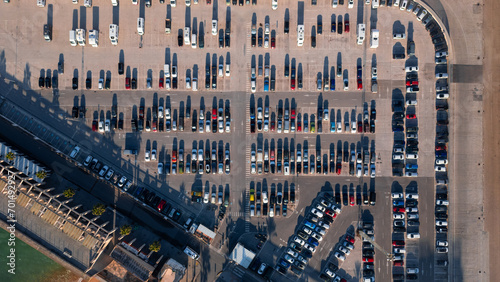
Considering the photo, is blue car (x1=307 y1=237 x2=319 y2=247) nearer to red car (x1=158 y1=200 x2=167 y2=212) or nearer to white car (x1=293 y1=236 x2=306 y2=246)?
white car (x1=293 y1=236 x2=306 y2=246)

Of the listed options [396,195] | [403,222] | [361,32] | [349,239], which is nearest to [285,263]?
[349,239]

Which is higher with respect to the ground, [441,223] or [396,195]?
[396,195]

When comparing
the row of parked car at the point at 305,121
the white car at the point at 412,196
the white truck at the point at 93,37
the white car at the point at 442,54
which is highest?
the white truck at the point at 93,37

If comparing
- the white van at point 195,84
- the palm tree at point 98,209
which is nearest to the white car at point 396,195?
the white van at point 195,84

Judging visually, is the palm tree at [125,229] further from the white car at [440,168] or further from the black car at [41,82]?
the white car at [440,168]

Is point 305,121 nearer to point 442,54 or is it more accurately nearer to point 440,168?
point 440,168

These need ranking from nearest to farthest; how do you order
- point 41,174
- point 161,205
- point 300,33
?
point 41,174, point 161,205, point 300,33
